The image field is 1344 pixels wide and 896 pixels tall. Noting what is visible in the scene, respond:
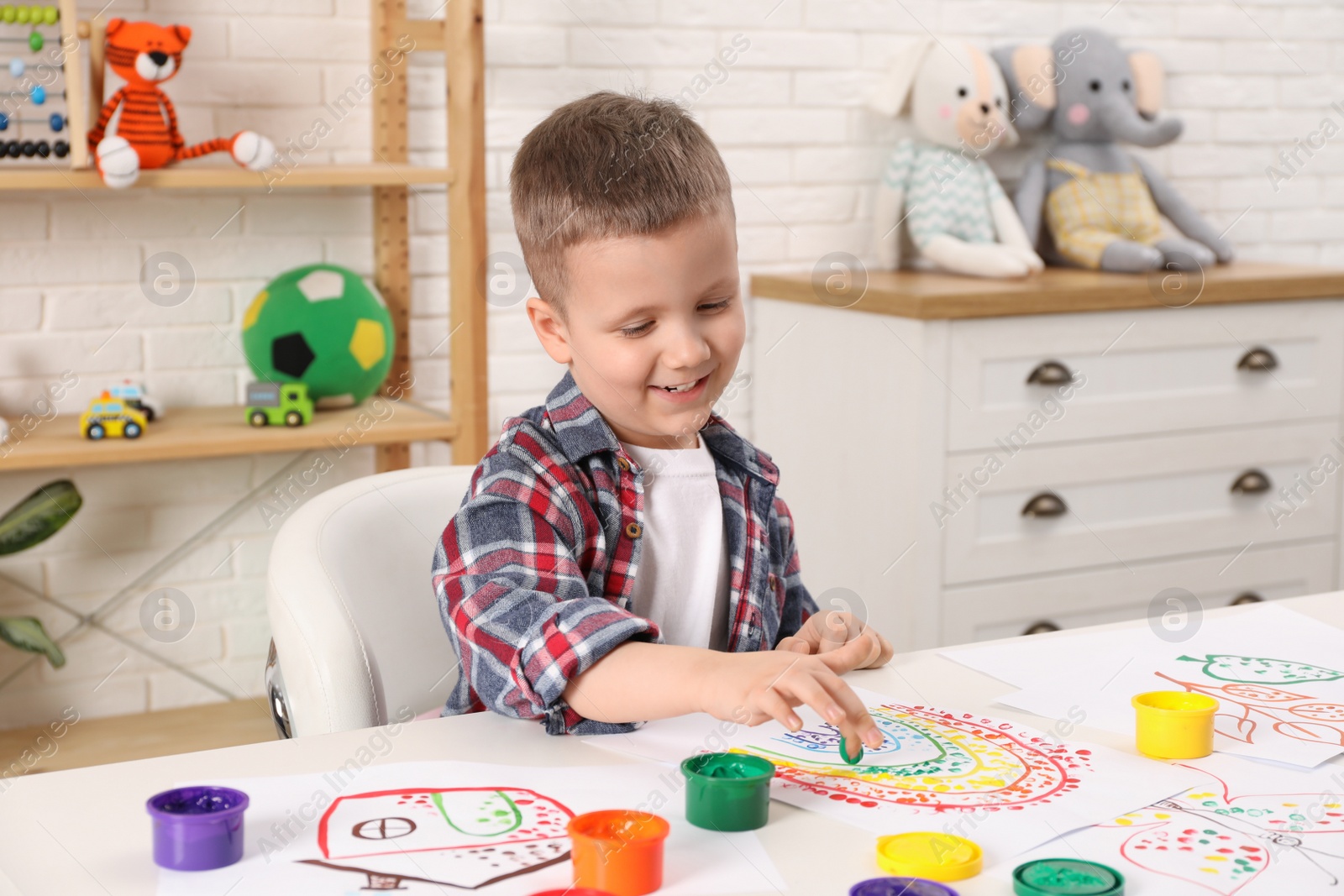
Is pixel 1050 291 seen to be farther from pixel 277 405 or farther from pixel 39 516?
pixel 39 516

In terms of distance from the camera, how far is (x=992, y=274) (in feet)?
7.59

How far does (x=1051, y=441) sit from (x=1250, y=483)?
1.44 ft

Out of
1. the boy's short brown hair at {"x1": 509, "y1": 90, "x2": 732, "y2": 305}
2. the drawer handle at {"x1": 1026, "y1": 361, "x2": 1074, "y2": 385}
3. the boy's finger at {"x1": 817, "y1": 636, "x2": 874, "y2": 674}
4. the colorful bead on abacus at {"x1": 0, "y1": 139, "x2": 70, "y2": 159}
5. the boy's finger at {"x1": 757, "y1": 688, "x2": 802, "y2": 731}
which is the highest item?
the colorful bead on abacus at {"x1": 0, "y1": 139, "x2": 70, "y2": 159}

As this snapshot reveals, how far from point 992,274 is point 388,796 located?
5.94ft

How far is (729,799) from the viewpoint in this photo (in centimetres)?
67

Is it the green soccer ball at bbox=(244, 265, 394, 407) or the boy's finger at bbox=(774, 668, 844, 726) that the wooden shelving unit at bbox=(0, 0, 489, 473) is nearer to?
the green soccer ball at bbox=(244, 265, 394, 407)

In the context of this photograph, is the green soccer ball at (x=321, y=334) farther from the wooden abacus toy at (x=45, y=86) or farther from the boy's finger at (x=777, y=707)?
the boy's finger at (x=777, y=707)

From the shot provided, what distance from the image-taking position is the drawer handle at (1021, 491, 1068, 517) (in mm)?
2176

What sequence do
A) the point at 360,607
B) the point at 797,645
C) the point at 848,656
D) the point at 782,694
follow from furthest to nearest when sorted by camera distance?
the point at 360,607 < the point at 797,645 < the point at 848,656 < the point at 782,694

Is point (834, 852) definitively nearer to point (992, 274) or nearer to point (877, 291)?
point (877, 291)

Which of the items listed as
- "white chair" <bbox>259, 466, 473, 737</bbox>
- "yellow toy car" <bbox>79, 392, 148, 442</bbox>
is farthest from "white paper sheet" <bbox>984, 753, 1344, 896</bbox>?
"yellow toy car" <bbox>79, 392, 148, 442</bbox>

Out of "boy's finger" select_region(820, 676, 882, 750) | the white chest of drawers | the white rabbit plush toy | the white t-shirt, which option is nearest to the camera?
"boy's finger" select_region(820, 676, 882, 750)

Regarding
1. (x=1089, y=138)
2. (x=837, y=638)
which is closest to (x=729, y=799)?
(x=837, y=638)

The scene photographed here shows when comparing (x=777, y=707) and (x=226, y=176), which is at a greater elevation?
(x=226, y=176)
